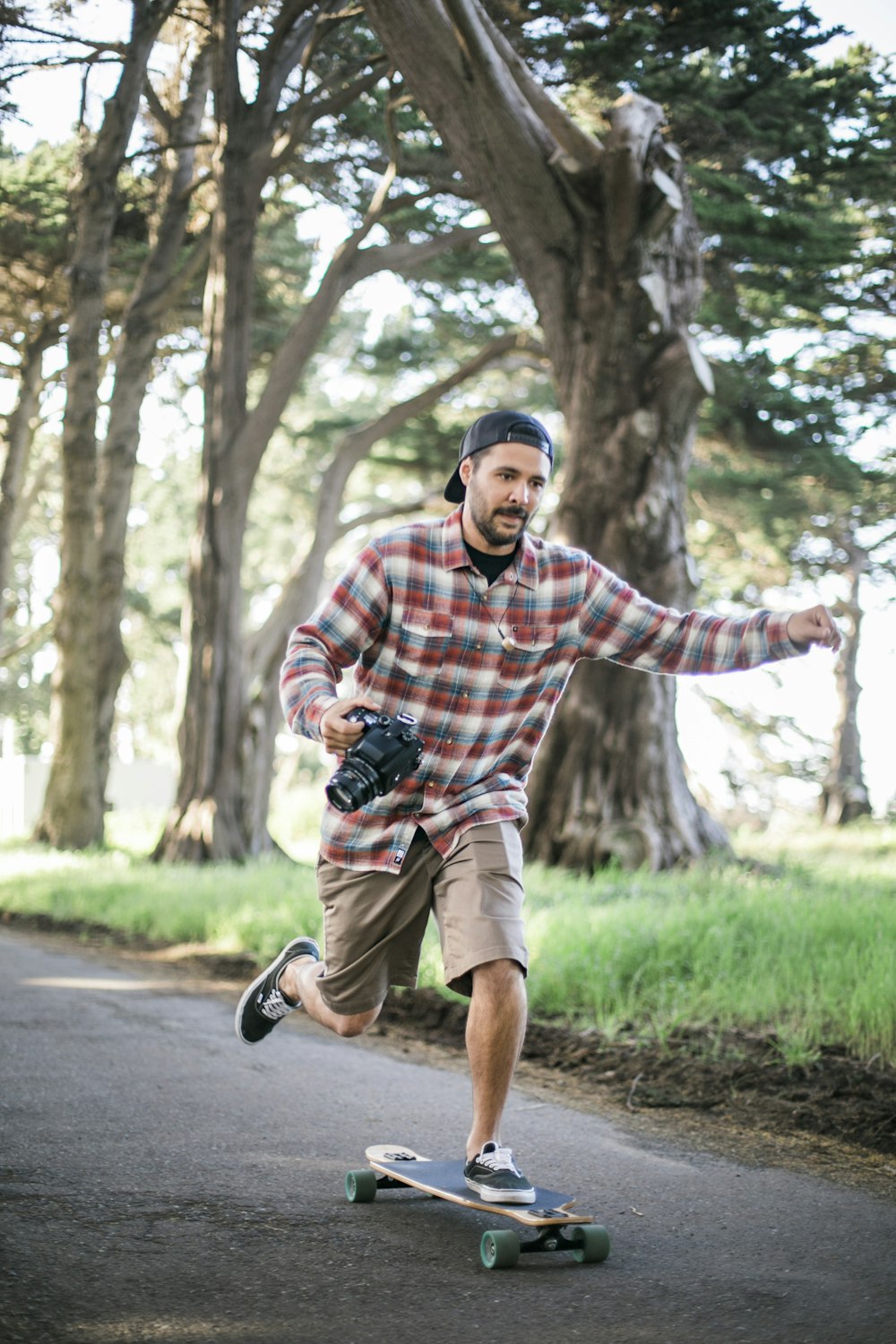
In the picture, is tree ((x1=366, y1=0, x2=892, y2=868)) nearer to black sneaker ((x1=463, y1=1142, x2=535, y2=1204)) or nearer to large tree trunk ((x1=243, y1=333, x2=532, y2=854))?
large tree trunk ((x1=243, y1=333, x2=532, y2=854))

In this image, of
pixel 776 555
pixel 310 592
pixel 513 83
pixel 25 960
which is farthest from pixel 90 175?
pixel 776 555

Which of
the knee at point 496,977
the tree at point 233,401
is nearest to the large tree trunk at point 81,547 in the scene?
the tree at point 233,401

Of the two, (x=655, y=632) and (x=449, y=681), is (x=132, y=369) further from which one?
(x=449, y=681)

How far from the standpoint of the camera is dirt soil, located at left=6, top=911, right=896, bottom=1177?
5254mm

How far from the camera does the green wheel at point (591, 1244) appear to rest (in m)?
3.58

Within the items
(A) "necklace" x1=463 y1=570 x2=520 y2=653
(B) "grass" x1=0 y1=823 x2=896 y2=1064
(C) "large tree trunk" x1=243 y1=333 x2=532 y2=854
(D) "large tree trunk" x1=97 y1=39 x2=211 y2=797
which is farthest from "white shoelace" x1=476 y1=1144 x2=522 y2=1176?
(D) "large tree trunk" x1=97 y1=39 x2=211 y2=797

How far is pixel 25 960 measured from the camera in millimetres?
10352

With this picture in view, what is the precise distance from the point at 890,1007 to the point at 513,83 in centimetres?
819

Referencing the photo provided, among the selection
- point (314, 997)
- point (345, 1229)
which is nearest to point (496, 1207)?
point (345, 1229)

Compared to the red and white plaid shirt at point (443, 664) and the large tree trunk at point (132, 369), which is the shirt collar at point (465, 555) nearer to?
the red and white plaid shirt at point (443, 664)

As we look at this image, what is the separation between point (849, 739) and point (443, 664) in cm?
2436

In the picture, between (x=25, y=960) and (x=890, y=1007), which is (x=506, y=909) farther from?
(x=25, y=960)

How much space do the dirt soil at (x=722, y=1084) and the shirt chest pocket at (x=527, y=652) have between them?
2.03 m

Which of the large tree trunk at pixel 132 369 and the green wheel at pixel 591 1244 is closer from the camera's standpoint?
the green wheel at pixel 591 1244
